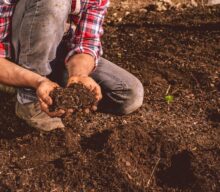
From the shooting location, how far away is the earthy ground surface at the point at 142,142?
6.98 feet

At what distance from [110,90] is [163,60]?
770 millimetres

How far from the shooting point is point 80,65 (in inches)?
87.9

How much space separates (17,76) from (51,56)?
35cm

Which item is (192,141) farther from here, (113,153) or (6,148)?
(6,148)

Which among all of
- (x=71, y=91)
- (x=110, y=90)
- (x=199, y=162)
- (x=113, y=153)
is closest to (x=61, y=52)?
(x=110, y=90)

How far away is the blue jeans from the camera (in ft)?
6.90

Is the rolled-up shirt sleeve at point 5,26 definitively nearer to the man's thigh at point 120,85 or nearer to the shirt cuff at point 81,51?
the shirt cuff at point 81,51

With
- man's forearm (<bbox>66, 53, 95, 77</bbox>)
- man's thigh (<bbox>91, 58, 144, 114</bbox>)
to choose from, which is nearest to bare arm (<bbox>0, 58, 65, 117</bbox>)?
man's forearm (<bbox>66, 53, 95, 77</bbox>)

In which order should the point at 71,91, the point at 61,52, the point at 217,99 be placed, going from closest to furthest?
the point at 71,91, the point at 61,52, the point at 217,99

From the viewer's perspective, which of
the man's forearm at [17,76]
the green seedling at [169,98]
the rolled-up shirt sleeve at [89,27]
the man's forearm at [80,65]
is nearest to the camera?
the man's forearm at [17,76]

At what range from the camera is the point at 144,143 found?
2330 millimetres

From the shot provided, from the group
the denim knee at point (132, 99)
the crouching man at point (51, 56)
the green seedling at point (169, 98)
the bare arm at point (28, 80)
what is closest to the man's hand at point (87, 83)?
the crouching man at point (51, 56)

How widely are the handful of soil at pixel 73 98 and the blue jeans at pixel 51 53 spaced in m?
0.35

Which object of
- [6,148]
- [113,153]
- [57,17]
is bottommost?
[6,148]
